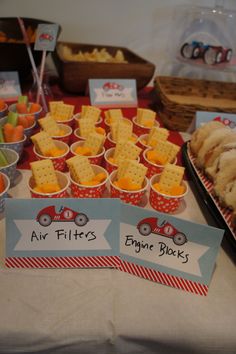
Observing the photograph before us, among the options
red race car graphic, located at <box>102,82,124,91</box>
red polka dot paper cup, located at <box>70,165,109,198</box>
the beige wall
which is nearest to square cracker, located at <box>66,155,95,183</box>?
red polka dot paper cup, located at <box>70,165,109,198</box>

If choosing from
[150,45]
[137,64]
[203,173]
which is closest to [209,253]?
[203,173]

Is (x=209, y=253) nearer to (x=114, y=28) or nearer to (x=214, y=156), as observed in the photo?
(x=214, y=156)

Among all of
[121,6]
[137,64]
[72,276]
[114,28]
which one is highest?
[121,6]

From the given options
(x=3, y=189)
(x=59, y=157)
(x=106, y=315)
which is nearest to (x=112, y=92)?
(x=59, y=157)

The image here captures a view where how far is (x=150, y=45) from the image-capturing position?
193cm

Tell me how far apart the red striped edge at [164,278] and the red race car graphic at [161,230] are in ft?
0.29

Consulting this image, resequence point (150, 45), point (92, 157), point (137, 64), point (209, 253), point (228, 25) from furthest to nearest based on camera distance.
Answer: point (150, 45) < point (228, 25) < point (137, 64) < point (92, 157) < point (209, 253)

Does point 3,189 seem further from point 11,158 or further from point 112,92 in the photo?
point 112,92

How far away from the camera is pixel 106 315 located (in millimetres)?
656

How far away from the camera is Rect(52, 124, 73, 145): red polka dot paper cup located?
114cm

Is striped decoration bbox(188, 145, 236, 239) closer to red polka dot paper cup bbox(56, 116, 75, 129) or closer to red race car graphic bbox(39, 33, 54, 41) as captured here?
red polka dot paper cup bbox(56, 116, 75, 129)

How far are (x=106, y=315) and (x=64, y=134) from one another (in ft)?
2.40

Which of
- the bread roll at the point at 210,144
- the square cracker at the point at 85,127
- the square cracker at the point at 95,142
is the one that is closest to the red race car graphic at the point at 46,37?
the square cracker at the point at 85,127

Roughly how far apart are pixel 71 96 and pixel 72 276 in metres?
1.18
